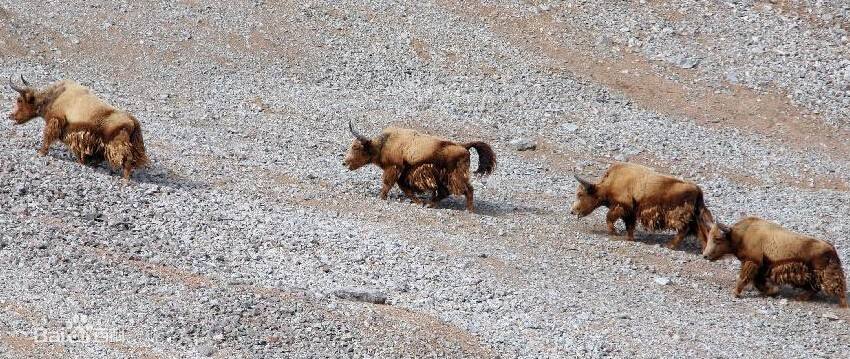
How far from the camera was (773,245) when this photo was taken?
16.8 meters

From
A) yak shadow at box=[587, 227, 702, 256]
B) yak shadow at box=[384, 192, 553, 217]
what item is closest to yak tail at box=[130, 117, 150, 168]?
yak shadow at box=[384, 192, 553, 217]

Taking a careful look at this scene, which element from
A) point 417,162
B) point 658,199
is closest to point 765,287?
point 658,199

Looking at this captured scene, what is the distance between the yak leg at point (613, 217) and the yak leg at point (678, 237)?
2.85ft

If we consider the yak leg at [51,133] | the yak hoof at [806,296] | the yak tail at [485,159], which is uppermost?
the yak tail at [485,159]

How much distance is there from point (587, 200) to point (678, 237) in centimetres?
161

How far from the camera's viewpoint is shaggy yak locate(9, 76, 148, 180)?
714 inches

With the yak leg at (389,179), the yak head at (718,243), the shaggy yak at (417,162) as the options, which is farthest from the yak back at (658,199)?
the yak leg at (389,179)

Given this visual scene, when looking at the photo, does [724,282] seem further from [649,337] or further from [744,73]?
[744,73]

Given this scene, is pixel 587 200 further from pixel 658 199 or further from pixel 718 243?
pixel 718 243

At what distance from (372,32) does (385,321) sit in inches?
683

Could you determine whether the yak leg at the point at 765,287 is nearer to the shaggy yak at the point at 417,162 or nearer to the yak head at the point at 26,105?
the shaggy yak at the point at 417,162

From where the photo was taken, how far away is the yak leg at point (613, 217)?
19.1 metres

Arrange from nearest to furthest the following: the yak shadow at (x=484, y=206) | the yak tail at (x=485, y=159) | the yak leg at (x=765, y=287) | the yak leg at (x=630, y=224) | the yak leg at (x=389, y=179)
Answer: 1. the yak leg at (x=765, y=287)
2. the yak leg at (x=630, y=224)
3. the yak leg at (x=389, y=179)
4. the yak shadow at (x=484, y=206)
5. the yak tail at (x=485, y=159)

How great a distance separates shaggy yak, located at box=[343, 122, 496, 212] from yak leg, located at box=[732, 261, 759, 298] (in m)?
4.68
